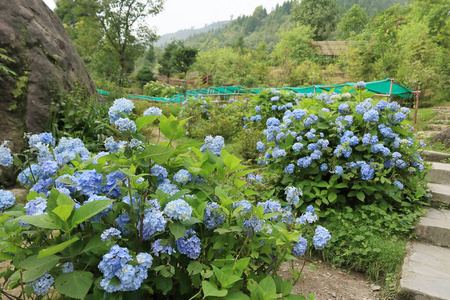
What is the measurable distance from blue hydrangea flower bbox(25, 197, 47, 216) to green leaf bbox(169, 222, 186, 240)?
422 millimetres

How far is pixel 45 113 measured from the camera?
11.5 ft

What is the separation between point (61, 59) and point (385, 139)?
4.16m

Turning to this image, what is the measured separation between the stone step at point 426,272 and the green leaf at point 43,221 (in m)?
2.16

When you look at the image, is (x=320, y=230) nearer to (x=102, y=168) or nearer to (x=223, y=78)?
(x=102, y=168)

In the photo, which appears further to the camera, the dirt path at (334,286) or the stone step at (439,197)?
the stone step at (439,197)

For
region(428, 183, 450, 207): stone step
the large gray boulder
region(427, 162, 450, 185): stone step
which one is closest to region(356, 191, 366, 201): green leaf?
region(428, 183, 450, 207): stone step

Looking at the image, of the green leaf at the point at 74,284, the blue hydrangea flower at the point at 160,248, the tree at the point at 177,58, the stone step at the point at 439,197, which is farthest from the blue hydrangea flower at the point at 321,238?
the tree at the point at 177,58

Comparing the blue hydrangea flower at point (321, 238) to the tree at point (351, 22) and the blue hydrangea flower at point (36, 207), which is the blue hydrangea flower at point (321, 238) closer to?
the blue hydrangea flower at point (36, 207)

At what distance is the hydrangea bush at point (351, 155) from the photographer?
8.59ft

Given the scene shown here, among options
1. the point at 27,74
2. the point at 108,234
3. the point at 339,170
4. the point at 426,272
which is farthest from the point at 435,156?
the point at 27,74

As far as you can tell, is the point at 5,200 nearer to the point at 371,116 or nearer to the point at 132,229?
the point at 132,229

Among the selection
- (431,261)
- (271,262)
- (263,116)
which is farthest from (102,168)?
(263,116)

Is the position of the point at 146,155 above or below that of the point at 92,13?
below

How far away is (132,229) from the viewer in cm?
106
